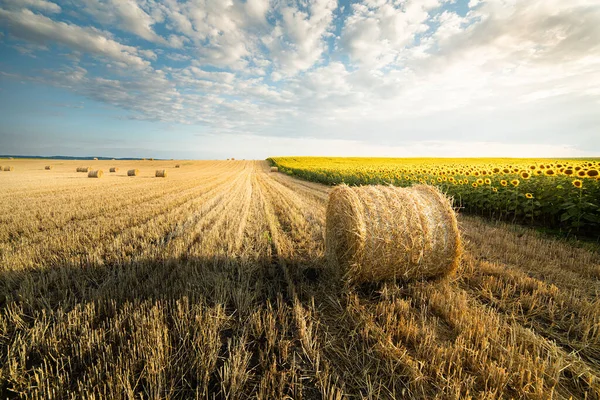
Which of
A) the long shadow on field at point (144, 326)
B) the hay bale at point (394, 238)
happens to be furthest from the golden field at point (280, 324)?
the hay bale at point (394, 238)

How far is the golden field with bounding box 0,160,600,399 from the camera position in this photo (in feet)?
7.88

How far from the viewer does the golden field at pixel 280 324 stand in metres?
2.40

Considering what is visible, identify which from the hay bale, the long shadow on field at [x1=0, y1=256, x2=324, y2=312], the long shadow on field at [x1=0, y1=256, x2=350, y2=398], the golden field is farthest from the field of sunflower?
the long shadow on field at [x1=0, y1=256, x2=350, y2=398]

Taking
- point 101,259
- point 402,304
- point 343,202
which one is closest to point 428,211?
point 343,202

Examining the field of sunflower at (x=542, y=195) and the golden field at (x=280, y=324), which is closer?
the golden field at (x=280, y=324)

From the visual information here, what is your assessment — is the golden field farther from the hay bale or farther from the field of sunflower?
the field of sunflower

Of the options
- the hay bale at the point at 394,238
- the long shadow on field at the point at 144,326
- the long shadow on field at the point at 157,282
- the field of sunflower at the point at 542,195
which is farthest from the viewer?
the field of sunflower at the point at 542,195

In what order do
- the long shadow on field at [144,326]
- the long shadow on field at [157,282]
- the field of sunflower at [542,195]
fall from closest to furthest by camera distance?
1. the long shadow on field at [144,326]
2. the long shadow on field at [157,282]
3. the field of sunflower at [542,195]

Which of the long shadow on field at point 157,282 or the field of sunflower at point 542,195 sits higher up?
the field of sunflower at point 542,195

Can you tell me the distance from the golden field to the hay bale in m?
0.30

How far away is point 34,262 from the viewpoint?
4.92 meters

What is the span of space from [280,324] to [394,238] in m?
2.22

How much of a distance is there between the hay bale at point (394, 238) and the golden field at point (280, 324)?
297 mm

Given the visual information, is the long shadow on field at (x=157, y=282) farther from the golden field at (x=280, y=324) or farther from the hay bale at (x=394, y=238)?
the hay bale at (x=394, y=238)
